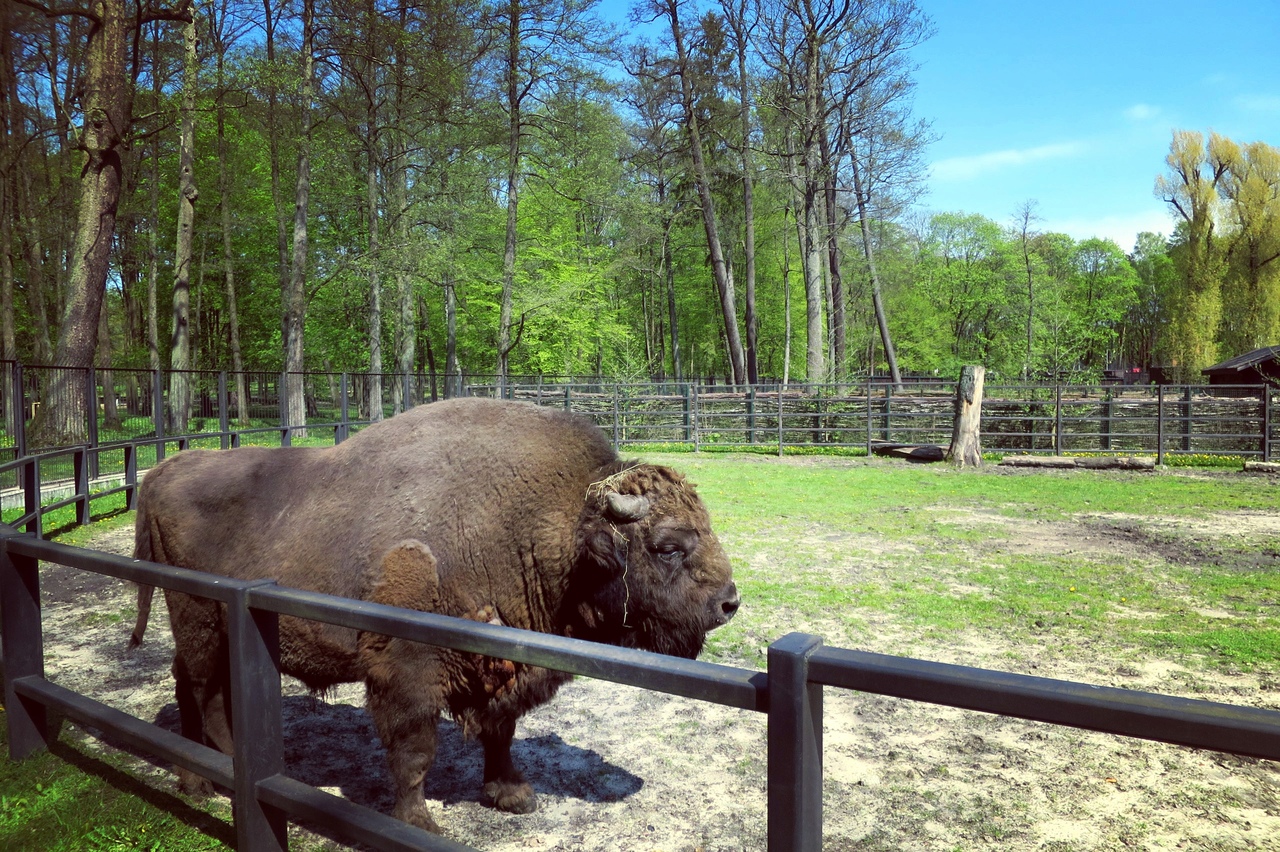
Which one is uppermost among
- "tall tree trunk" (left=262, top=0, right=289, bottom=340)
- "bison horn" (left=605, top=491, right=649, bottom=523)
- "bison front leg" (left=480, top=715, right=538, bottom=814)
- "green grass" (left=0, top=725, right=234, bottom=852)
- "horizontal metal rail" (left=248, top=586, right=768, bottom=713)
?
"tall tree trunk" (left=262, top=0, right=289, bottom=340)

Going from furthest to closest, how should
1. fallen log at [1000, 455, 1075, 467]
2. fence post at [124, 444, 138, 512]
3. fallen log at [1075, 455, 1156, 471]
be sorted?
1. fallen log at [1000, 455, 1075, 467]
2. fallen log at [1075, 455, 1156, 471]
3. fence post at [124, 444, 138, 512]

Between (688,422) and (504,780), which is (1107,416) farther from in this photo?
(504,780)

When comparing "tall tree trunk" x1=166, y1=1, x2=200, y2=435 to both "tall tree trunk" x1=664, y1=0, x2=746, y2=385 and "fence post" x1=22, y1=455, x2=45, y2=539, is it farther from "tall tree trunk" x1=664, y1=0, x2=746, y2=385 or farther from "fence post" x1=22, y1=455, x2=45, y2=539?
"tall tree trunk" x1=664, y1=0, x2=746, y2=385

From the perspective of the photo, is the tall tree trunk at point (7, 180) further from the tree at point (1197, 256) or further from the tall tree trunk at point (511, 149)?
the tree at point (1197, 256)

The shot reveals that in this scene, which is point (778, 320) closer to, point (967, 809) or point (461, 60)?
point (461, 60)

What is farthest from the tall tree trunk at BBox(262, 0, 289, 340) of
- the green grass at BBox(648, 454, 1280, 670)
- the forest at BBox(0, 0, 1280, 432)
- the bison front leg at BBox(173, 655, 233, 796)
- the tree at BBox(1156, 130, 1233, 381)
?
the tree at BBox(1156, 130, 1233, 381)

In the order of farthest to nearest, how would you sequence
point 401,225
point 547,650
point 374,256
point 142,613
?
point 401,225
point 374,256
point 142,613
point 547,650

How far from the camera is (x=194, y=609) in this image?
385cm

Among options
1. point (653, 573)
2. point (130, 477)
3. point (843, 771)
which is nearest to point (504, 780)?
point (653, 573)

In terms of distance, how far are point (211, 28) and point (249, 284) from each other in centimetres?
1455

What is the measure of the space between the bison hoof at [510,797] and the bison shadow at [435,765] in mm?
130

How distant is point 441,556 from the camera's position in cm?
359

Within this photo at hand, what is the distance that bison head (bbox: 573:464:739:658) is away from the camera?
3.70 meters

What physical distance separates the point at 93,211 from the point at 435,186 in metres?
17.8
